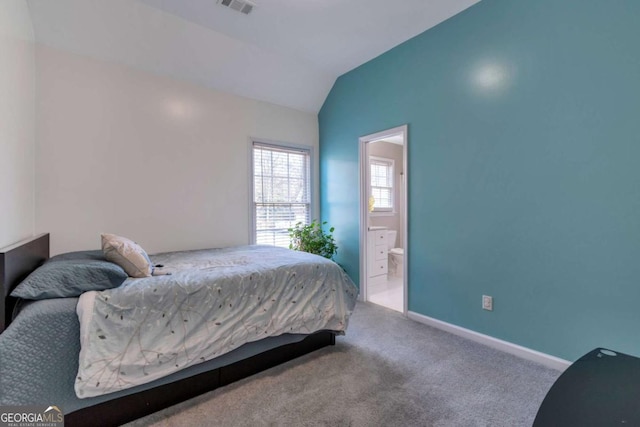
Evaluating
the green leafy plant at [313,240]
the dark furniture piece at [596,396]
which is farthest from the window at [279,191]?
the dark furniture piece at [596,396]

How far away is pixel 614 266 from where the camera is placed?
73.0 inches

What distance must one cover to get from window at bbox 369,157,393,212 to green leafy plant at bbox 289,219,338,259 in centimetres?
156

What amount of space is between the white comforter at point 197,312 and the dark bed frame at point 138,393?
161 millimetres

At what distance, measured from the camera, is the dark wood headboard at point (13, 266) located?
54.6 inches

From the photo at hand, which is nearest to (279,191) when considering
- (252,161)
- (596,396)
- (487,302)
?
(252,161)

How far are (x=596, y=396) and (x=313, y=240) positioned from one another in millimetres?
3078

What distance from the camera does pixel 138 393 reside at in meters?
1.61

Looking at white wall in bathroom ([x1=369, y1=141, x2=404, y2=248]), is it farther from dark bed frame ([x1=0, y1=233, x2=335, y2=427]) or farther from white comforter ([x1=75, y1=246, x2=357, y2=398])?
dark bed frame ([x1=0, y1=233, x2=335, y2=427])

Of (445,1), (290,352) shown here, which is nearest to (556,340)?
(290,352)

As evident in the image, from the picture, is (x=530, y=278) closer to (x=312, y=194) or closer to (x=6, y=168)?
(x=312, y=194)

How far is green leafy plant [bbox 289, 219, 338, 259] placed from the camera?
376 cm

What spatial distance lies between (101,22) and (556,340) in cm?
439

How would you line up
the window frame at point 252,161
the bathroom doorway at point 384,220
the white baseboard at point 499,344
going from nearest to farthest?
the white baseboard at point 499,344
the bathroom doorway at point 384,220
the window frame at point 252,161

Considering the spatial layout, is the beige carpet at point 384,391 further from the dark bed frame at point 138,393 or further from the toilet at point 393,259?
the toilet at point 393,259
